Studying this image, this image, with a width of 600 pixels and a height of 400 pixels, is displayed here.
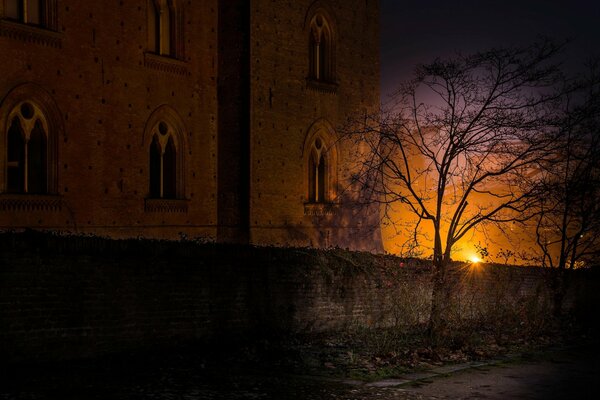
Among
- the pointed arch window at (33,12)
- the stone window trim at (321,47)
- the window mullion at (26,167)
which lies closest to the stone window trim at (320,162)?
the stone window trim at (321,47)

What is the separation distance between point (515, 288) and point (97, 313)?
11518mm

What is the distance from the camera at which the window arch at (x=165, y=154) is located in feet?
70.8

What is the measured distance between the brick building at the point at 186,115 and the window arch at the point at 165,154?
0.04 m

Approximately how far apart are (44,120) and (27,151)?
924 millimetres

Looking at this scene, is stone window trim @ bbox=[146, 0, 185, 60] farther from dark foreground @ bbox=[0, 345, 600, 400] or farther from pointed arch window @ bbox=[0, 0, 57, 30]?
dark foreground @ bbox=[0, 345, 600, 400]

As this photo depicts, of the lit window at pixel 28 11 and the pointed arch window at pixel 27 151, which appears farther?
the pointed arch window at pixel 27 151

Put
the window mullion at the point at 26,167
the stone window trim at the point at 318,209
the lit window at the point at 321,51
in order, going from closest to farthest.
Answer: the window mullion at the point at 26,167
the stone window trim at the point at 318,209
the lit window at the point at 321,51

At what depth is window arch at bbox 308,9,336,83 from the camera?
2611 cm

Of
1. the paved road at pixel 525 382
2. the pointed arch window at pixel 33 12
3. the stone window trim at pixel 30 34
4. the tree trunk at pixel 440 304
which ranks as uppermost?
the pointed arch window at pixel 33 12

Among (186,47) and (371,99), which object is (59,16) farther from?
(371,99)

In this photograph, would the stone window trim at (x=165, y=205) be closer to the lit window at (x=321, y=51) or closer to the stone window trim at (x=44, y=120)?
the stone window trim at (x=44, y=120)

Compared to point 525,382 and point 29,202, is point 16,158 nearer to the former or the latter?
point 29,202

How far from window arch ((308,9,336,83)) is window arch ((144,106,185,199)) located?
5994mm

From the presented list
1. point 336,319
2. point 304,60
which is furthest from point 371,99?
point 336,319
